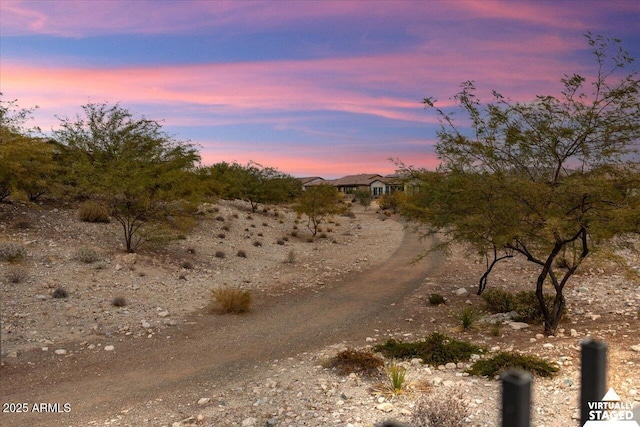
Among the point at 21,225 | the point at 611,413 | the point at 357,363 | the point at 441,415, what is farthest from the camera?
the point at 21,225

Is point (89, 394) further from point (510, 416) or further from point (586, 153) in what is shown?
point (586, 153)

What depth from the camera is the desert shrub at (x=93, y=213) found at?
76.5 ft

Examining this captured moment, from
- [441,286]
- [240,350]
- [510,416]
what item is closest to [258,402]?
[240,350]

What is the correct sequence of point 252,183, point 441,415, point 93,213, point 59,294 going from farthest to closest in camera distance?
point 252,183
point 93,213
point 59,294
point 441,415

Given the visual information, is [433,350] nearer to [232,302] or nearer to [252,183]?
[232,302]

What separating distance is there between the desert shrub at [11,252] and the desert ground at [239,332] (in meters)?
0.45

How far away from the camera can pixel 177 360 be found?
10.4 metres

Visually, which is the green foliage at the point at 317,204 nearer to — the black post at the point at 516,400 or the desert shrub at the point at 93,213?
the desert shrub at the point at 93,213

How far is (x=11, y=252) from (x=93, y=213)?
312 inches

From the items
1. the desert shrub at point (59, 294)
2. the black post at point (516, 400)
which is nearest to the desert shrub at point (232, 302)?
the desert shrub at point (59, 294)

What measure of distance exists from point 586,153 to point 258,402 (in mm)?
9556

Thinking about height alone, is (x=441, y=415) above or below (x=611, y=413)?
below

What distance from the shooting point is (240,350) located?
11055 millimetres

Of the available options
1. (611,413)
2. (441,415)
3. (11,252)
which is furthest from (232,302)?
(611,413)
